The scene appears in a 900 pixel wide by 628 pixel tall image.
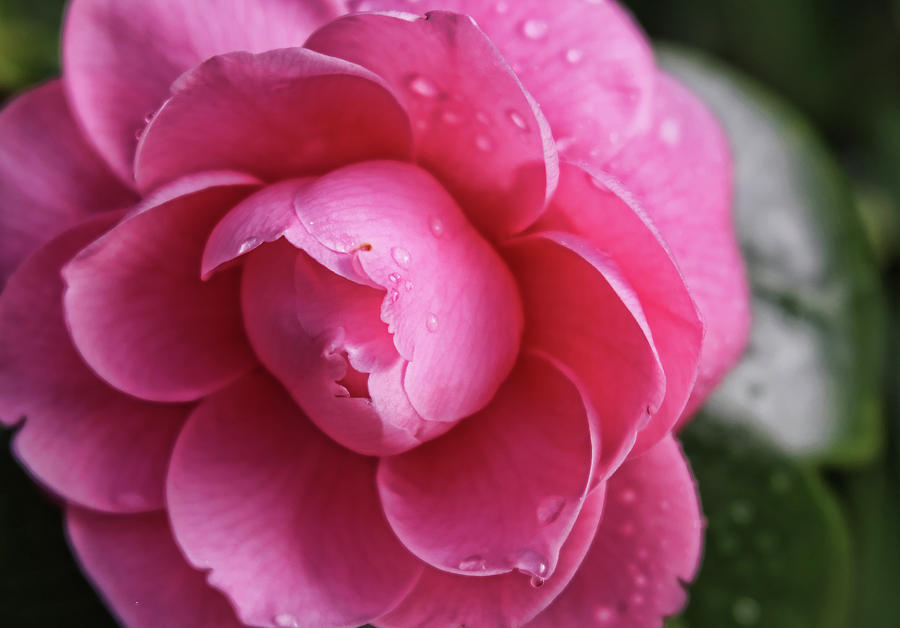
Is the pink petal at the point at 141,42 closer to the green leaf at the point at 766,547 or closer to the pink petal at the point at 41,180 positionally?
the pink petal at the point at 41,180

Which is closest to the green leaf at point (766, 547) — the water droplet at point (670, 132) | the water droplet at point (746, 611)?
the water droplet at point (746, 611)

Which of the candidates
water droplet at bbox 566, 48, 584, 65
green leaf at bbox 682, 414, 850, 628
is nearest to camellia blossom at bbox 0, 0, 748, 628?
water droplet at bbox 566, 48, 584, 65

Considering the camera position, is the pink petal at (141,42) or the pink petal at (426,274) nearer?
the pink petal at (426,274)

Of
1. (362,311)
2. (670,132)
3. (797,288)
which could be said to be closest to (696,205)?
(670,132)

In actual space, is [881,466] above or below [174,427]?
below

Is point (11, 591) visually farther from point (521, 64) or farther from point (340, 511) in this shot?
point (521, 64)

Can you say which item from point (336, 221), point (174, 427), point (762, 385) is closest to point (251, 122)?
point (336, 221)
